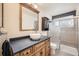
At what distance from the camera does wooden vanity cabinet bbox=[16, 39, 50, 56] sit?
1263 mm

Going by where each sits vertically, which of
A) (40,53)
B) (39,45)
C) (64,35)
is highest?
(64,35)

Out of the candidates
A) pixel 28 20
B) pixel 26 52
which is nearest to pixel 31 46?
pixel 26 52

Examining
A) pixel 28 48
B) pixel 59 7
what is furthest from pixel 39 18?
pixel 28 48

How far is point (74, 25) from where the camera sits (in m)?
1.30

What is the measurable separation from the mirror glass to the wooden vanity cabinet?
26 centimetres

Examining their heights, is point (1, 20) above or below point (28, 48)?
above

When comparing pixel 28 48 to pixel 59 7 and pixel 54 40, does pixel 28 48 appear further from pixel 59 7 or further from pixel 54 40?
pixel 59 7

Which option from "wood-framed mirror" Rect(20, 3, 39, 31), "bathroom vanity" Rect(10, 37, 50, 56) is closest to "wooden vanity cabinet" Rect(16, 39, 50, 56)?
"bathroom vanity" Rect(10, 37, 50, 56)

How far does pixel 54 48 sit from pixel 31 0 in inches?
29.4

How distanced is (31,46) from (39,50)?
15cm

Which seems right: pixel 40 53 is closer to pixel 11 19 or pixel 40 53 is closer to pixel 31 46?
pixel 31 46

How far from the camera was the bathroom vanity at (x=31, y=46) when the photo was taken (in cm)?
123

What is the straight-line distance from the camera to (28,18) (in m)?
1.37

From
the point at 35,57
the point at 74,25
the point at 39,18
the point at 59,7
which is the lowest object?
the point at 35,57
